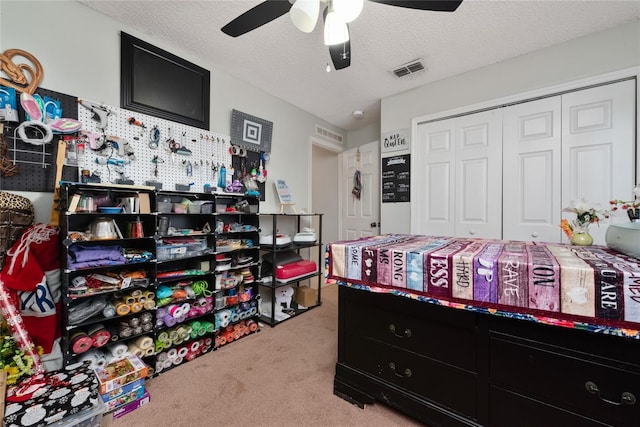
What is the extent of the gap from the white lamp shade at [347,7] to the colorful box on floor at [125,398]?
2432mm

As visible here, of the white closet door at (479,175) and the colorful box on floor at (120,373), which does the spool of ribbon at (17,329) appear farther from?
the white closet door at (479,175)

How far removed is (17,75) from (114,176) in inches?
28.7

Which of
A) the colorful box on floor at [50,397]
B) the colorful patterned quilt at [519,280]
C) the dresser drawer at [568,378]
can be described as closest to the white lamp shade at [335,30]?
the colorful patterned quilt at [519,280]

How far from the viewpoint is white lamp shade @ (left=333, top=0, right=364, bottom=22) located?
126 cm

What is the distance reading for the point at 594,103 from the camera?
2117 mm

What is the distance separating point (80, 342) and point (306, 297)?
80.7 inches

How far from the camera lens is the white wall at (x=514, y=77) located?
2018 millimetres

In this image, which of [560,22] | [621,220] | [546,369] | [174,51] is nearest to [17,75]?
[174,51]

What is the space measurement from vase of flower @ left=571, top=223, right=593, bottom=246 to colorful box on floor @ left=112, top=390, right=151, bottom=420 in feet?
8.94

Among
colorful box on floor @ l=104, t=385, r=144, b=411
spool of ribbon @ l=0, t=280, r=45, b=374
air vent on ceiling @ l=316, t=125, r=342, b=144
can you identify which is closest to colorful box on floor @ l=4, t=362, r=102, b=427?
spool of ribbon @ l=0, t=280, r=45, b=374

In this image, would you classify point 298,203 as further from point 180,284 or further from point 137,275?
point 137,275

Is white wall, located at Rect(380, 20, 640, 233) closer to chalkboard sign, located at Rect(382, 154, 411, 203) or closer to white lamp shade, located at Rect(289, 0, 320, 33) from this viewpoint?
chalkboard sign, located at Rect(382, 154, 411, 203)

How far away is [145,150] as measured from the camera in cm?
208

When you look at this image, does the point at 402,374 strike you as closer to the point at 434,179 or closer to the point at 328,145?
the point at 434,179
